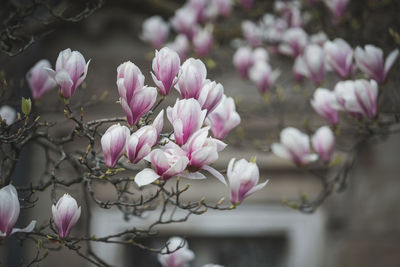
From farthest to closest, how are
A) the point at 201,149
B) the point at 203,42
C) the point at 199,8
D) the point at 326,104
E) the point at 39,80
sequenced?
the point at 199,8 → the point at 203,42 → the point at 326,104 → the point at 39,80 → the point at 201,149

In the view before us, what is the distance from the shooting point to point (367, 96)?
1.63m

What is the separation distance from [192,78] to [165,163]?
20 centimetres

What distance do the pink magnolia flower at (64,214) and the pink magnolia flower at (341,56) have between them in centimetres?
102

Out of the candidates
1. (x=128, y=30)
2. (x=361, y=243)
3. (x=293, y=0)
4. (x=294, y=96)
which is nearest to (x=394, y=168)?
(x=361, y=243)

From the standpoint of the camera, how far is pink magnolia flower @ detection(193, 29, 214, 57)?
100 inches

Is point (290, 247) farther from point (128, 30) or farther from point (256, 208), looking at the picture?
point (128, 30)

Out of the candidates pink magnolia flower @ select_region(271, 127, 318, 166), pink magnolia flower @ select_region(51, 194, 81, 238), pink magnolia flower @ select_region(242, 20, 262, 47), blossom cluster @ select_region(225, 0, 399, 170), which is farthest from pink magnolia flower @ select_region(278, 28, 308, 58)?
pink magnolia flower @ select_region(51, 194, 81, 238)

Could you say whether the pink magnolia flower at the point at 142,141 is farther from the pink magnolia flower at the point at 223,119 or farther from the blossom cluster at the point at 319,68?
the blossom cluster at the point at 319,68

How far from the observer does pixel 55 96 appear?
13.5ft

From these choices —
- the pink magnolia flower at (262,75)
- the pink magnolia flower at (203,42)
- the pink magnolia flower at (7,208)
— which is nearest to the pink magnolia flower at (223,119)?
the pink magnolia flower at (7,208)

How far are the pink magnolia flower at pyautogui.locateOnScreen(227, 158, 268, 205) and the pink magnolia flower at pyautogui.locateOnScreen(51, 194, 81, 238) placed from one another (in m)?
0.36

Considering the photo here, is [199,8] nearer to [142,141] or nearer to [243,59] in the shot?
[243,59]

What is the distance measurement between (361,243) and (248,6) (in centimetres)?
142

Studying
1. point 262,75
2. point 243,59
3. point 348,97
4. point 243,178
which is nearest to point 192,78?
point 243,178
